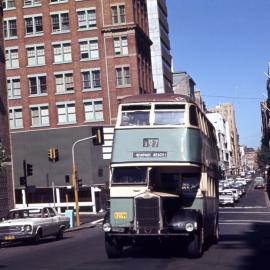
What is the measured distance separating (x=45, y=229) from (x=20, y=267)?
32.0 ft

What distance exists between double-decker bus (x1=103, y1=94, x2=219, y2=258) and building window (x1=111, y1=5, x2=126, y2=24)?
4920cm

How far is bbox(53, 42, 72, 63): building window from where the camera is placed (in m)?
67.3

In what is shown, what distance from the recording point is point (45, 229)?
26.3 metres

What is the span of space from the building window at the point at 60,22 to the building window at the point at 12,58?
4.82 m

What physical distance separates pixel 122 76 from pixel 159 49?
2590cm

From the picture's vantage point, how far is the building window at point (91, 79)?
66.6 meters

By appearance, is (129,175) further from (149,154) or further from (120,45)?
(120,45)

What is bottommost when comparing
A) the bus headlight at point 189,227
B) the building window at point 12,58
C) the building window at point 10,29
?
the bus headlight at point 189,227

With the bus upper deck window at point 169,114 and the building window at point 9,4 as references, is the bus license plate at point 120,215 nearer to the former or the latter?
the bus upper deck window at point 169,114

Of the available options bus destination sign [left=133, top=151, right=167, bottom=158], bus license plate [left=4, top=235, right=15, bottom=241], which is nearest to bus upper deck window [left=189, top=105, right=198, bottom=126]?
bus destination sign [left=133, top=151, right=167, bottom=158]

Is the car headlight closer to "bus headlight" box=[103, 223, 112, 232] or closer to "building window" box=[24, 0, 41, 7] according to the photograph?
"bus headlight" box=[103, 223, 112, 232]

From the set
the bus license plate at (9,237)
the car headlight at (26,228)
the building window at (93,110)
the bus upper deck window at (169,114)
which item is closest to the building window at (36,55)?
the building window at (93,110)

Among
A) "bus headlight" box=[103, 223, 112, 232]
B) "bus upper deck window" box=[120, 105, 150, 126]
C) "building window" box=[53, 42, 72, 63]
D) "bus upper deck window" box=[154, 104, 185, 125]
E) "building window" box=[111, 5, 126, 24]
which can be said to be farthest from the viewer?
"building window" box=[53, 42, 72, 63]

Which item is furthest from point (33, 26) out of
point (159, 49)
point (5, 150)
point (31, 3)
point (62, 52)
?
point (159, 49)
